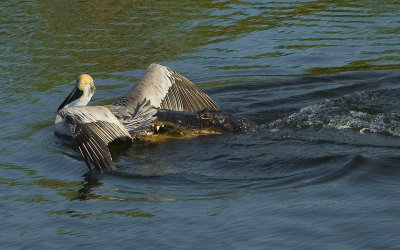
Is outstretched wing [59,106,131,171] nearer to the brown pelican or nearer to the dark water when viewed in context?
the brown pelican

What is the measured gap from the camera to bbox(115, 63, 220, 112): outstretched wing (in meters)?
9.43

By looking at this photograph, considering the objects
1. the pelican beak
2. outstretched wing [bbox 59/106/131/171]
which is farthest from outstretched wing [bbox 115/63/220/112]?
outstretched wing [bbox 59/106/131/171]

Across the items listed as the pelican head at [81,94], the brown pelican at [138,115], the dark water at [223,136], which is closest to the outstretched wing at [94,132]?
the brown pelican at [138,115]

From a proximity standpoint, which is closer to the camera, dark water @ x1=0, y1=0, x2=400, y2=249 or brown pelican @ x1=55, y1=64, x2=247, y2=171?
dark water @ x1=0, y1=0, x2=400, y2=249

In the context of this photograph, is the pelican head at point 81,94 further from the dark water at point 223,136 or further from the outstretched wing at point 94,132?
the outstretched wing at point 94,132

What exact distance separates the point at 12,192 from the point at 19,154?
1025mm

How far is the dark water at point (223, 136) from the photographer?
20.8 ft

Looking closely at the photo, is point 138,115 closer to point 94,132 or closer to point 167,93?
point 94,132

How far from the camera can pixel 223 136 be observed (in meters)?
8.37

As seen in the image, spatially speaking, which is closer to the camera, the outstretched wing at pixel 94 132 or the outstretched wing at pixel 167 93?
the outstretched wing at pixel 94 132

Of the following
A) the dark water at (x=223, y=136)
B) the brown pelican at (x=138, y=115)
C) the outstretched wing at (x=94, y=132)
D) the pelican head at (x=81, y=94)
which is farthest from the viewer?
the pelican head at (x=81, y=94)

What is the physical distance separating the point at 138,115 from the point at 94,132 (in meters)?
0.60

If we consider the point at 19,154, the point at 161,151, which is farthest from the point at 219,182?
the point at 19,154

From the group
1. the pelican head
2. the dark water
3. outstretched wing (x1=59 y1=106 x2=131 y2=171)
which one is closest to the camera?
the dark water
